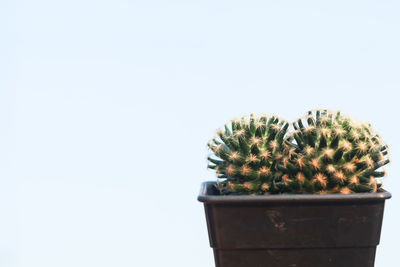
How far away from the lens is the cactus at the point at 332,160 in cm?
291

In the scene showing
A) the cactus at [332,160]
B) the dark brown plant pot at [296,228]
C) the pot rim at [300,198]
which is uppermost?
the cactus at [332,160]

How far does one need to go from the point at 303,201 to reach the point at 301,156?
0.26 metres

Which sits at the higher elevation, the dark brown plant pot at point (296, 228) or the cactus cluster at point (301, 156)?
the cactus cluster at point (301, 156)

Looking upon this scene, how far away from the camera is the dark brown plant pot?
9.37 ft

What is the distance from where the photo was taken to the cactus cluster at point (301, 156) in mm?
2918

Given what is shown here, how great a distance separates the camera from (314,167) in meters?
2.90

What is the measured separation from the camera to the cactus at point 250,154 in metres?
3.00

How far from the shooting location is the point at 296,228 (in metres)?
2.89

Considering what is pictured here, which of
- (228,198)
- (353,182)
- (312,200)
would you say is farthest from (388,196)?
(228,198)

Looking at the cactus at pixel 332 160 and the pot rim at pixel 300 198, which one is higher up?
the cactus at pixel 332 160

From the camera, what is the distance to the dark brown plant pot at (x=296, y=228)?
2857 mm

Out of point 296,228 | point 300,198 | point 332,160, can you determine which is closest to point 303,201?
point 300,198

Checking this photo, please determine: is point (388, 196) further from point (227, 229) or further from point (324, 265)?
point (227, 229)

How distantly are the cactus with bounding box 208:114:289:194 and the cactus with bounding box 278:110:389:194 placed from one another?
88 mm
